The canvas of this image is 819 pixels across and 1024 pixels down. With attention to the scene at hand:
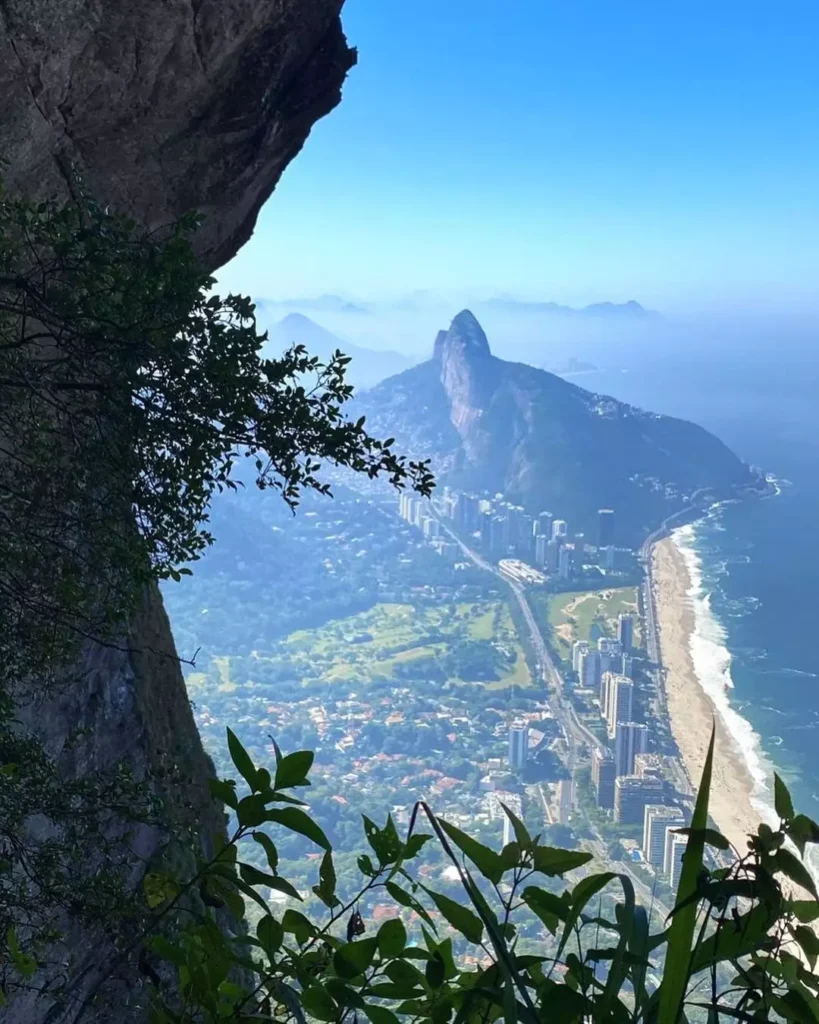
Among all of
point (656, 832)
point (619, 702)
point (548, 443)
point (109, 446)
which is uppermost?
point (548, 443)

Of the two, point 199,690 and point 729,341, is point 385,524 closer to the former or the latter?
point 199,690

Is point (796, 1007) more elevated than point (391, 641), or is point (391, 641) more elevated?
point (796, 1007)

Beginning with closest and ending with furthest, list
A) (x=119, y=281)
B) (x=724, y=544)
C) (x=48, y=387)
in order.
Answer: (x=119, y=281) → (x=48, y=387) → (x=724, y=544)

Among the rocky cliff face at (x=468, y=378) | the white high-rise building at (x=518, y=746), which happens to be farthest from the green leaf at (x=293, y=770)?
the rocky cliff face at (x=468, y=378)

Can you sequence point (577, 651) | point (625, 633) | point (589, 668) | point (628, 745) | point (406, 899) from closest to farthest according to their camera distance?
point (406, 899)
point (628, 745)
point (589, 668)
point (625, 633)
point (577, 651)

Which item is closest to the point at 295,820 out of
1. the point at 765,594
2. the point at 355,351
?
the point at 765,594

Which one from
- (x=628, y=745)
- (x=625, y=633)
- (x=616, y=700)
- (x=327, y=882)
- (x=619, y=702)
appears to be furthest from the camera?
(x=625, y=633)

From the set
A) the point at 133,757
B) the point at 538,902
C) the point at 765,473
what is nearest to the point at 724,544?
the point at 765,473

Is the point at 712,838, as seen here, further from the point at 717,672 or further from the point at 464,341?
the point at 464,341
